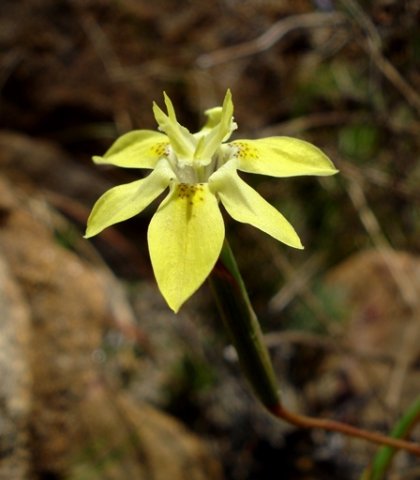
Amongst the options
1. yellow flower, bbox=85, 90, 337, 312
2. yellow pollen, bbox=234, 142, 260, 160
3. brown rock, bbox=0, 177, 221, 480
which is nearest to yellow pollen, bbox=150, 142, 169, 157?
yellow flower, bbox=85, 90, 337, 312

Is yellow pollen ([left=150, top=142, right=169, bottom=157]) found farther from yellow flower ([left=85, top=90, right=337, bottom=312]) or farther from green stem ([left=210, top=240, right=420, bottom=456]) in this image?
green stem ([left=210, top=240, right=420, bottom=456])

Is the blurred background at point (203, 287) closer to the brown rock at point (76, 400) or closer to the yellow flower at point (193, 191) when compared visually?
the brown rock at point (76, 400)

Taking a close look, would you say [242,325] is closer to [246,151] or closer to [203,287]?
[246,151]

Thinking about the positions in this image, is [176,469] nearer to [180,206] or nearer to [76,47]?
[180,206]

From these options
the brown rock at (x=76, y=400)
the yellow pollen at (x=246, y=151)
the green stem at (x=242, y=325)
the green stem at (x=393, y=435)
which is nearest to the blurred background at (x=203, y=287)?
the brown rock at (x=76, y=400)

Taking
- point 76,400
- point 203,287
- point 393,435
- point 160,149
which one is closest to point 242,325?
point 160,149

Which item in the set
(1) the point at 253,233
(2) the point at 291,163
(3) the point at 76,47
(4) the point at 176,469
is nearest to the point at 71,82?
(3) the point at 76,47
